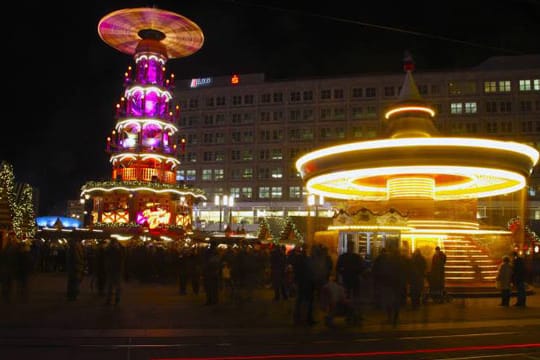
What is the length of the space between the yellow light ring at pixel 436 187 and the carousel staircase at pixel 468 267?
132 inches

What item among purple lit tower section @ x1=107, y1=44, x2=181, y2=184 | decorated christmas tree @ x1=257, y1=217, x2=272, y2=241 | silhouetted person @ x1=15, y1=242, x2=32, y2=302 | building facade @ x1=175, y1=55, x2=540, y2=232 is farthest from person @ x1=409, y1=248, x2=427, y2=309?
building facade @ x1=175, y1=55, x2=540, y2=232

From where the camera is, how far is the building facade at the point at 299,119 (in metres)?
78.6

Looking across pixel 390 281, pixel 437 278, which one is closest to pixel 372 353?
pixel 390 281

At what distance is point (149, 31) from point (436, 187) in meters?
31.8

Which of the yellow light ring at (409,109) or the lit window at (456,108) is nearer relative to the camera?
the yellow light ring at (409,109)

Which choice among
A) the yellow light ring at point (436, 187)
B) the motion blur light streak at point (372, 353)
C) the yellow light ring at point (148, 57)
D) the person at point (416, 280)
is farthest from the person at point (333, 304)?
the yellow light ring at point (148, 57)

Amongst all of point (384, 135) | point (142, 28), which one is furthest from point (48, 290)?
point (142, 28)

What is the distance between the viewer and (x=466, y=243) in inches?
974

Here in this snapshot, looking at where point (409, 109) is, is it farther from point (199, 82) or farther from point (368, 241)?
point (199, 82)

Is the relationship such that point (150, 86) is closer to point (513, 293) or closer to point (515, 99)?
point (513, 293)

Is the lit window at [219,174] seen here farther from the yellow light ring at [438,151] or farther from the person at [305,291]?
the person at [305,291]

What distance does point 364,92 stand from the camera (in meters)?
83.2

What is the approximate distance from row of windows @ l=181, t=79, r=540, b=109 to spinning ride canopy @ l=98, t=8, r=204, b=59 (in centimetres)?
2983

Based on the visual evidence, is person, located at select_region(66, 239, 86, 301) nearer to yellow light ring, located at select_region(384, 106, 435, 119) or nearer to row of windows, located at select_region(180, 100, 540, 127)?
yellow light ring, located at select_region(384, 106, 435, 119)
